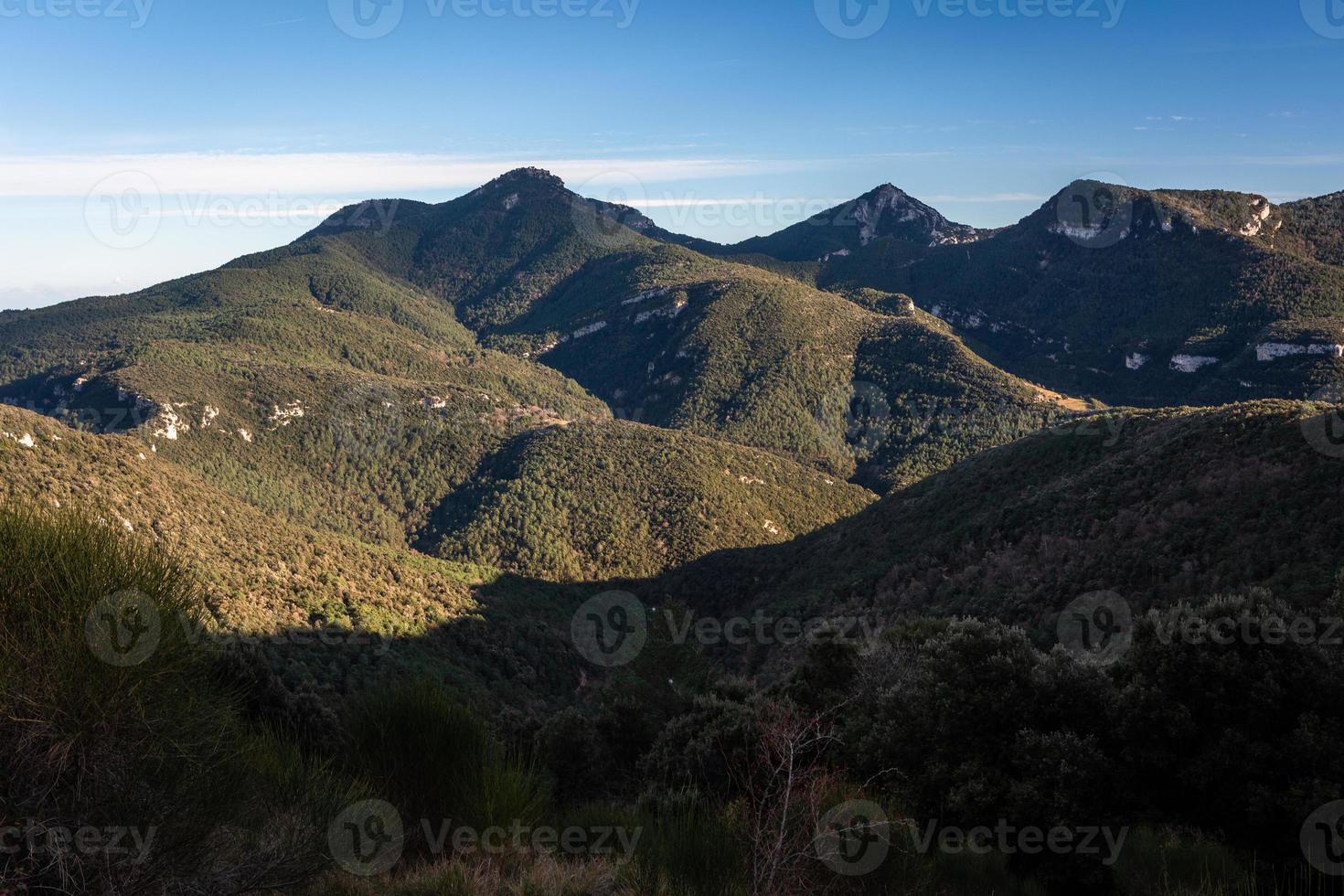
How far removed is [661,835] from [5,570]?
5.61m

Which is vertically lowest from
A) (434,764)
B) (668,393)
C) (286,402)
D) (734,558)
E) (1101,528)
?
(734,558)

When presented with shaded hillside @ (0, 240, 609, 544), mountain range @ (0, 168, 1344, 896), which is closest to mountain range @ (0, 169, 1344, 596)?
shaded hillside @ (0, 240, 609, 544)

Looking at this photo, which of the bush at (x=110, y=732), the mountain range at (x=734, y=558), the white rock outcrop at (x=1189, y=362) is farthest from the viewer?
the white rock outcrop at (x=1189, y=362)

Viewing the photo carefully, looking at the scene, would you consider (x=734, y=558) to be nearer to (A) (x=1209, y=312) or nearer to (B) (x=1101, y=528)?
(B) (x=1101, y=528)

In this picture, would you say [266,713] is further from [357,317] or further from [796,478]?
[357,317]

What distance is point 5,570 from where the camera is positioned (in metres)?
5.16

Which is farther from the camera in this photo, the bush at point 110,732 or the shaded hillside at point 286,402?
the shaded hillside at point 286,402

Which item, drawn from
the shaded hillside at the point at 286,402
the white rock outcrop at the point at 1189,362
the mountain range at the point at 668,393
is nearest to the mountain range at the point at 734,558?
the white rock outcrop at the point at 1189,362

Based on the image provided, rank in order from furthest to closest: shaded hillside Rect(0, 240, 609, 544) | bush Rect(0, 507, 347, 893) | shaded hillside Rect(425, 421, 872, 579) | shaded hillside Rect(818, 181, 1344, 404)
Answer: shaded hillside Rect(818, 181, 1344, 404)
shaded hillside Rect(0, 240, 609, 544)
shaded hillside Rect(425, 421, 872, 579)
bush Rect(0, 507, 347, 893)

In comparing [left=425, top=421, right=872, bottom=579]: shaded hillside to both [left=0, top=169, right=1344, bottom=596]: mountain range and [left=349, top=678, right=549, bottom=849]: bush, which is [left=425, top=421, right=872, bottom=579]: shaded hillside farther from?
[left=349, top=678, right=549, bottom=849]: bush

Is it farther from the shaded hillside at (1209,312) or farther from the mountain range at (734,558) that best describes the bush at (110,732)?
the shaded hillside at (1209,312)

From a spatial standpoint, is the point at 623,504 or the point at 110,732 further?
the point at 623,504

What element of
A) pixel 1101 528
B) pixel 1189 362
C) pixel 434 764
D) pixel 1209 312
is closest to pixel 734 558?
pixel 1101 528

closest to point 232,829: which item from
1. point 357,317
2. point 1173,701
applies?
point 1173,701
